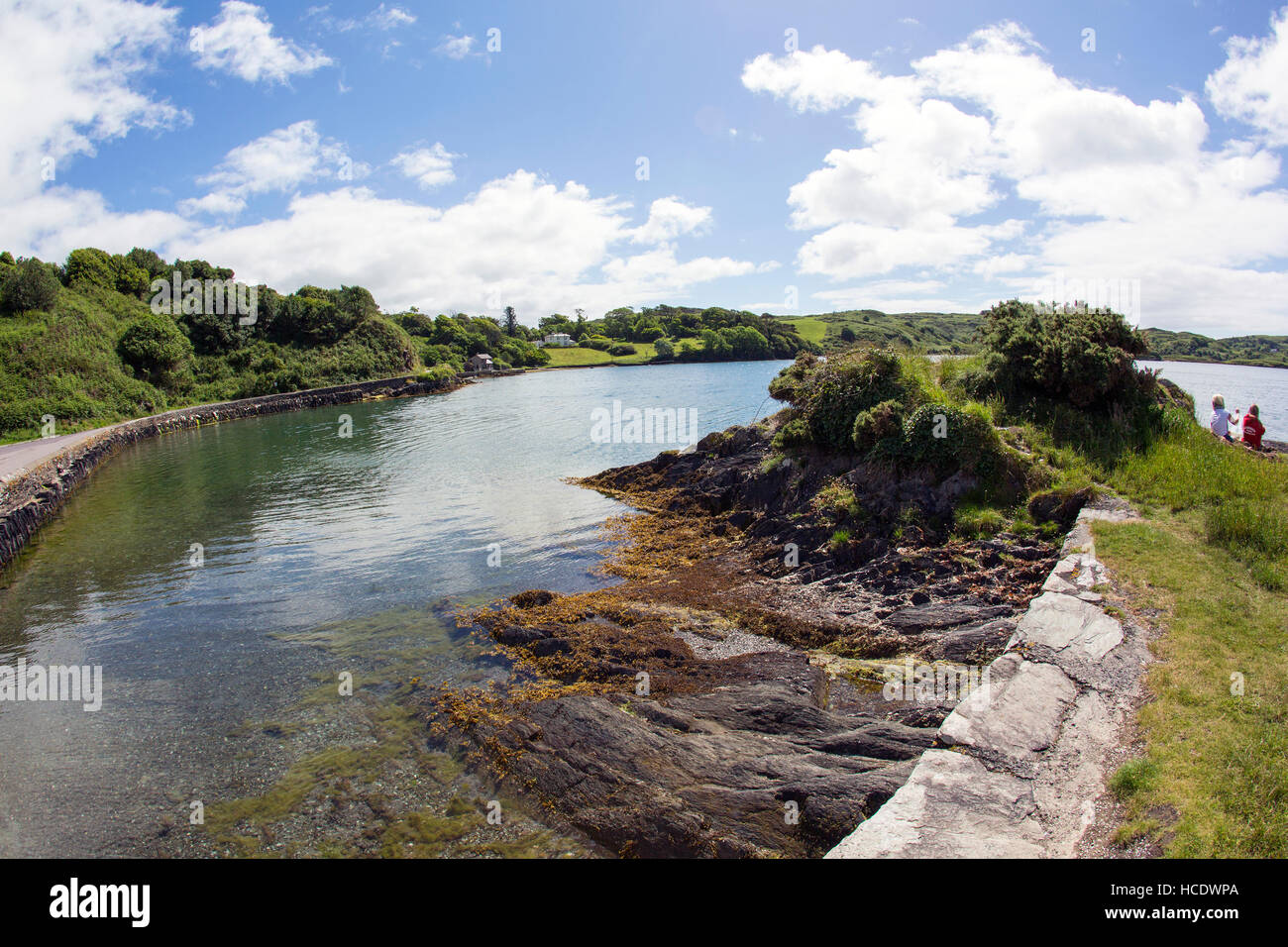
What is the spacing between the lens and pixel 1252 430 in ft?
48.0

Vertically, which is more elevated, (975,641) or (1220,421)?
(1220,421)

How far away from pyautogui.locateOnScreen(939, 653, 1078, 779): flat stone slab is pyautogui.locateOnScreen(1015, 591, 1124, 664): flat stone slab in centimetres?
59

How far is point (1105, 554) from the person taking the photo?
10531mm

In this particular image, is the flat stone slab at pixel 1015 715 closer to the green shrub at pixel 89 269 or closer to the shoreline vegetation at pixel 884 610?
the shoreline vegetation at pixel 884 610

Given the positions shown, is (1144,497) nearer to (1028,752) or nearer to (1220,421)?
(1220,421)

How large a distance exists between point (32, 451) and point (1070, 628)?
4312 centimetres

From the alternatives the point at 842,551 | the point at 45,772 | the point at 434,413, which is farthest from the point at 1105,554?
the point at 434,413

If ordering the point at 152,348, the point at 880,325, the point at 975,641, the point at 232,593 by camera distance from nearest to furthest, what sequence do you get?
the point at 975,641, the point at 232,593, the point at 152,348, the point at 880,325

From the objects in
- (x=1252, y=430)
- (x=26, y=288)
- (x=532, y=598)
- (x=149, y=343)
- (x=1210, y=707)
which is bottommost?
(x=532, y=598)

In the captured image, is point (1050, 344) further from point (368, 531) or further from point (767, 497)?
point (368, 531)

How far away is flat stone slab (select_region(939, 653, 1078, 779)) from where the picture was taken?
6746 mm

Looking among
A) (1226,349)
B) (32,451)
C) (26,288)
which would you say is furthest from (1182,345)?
(26,288)

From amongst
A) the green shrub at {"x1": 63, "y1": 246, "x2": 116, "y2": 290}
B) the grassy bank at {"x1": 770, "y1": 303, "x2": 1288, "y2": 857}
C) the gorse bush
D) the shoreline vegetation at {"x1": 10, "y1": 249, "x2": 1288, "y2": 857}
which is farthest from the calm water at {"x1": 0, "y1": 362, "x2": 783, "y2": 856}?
the green shrub at {"x1": 63, "y1": 246, "x2": 116, "y2": 290}

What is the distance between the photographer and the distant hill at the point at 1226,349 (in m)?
65.0
